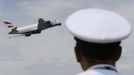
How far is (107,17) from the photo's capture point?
17.0 feet

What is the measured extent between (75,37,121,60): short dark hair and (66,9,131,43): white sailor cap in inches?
2.6

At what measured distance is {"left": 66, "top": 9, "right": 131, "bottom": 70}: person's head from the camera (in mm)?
5156

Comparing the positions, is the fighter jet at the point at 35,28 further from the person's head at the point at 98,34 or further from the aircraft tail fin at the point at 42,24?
the person's head at the point at 98,34

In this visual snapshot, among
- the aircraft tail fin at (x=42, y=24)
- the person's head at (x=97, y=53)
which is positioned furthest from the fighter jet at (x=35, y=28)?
the person's head at (x=97, y=53)

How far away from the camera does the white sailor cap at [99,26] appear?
5.15m

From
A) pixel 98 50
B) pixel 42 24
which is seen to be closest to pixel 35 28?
pixel 42 24

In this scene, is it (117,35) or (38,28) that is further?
(38,28)

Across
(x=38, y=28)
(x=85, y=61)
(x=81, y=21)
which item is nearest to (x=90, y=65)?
(x=85, y=61)

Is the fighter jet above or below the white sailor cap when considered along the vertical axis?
below

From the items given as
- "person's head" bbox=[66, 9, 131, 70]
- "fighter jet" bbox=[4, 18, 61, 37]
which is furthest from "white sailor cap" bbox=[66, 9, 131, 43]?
"fighter jet" bbox=[4, 18, 61, 37]

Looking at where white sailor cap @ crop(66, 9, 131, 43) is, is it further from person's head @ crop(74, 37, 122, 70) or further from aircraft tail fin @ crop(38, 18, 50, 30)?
aircraft tail fin @ crop(38, 18, 50, 30)

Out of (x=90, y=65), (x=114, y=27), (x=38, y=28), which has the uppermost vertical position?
(x=114, y=27)

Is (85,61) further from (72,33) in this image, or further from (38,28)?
(38,28)

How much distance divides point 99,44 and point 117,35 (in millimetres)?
188
